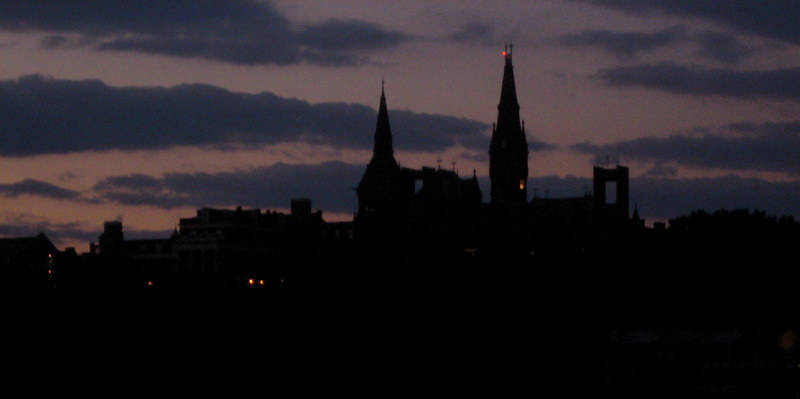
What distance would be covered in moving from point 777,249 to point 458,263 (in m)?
25.8

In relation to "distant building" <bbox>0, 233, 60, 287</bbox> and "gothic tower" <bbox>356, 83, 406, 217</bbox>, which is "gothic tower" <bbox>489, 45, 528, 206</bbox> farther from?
"distant building" <bbox>0, 233, 60, 287</bbox>

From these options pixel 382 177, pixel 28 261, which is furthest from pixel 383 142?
pixel 28 261

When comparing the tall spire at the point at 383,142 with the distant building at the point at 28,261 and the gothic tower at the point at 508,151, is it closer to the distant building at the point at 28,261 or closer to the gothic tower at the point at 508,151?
the gothic tower at the point at 508,151

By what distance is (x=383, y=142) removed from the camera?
607 feet

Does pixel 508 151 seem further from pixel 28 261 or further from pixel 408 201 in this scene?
pixel 28 261

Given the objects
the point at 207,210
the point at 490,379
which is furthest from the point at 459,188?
the point at 490,379

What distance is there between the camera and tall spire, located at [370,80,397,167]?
18425cm

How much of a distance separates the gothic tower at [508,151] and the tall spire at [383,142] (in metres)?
12.3

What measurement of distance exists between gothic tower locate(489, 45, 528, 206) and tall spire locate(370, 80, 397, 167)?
40.5 feet

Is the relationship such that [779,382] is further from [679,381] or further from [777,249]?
[777,249]

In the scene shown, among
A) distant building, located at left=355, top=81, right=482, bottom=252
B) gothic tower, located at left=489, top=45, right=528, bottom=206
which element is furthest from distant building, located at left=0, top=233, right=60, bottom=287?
gothic tower, located at left=489, top=45, right=528, bottom=206

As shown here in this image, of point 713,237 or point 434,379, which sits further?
point 713,237

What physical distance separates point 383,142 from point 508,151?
15859 mm

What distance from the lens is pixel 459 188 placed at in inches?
7500
